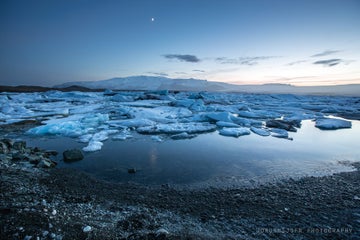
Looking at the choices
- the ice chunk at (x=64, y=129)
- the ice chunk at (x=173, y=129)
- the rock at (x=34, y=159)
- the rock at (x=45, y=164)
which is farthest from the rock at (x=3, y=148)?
the ice chunk at (x=173, y=129)

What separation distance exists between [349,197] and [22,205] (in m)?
5.28

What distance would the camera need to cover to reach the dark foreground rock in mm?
2113

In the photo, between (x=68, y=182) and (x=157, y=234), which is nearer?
(x=157, y=234)

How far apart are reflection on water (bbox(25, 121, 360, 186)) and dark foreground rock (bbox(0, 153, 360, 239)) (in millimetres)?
535

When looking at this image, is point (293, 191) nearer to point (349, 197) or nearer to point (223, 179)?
point (349, 197)

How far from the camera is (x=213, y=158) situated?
5504 mm

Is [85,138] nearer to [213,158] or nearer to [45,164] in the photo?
[45,164]

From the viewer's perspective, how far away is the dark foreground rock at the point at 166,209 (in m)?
2.11

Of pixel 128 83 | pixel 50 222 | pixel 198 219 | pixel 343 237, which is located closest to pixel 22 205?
pixel 50 222

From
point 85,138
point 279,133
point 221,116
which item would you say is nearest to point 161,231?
point 85,138

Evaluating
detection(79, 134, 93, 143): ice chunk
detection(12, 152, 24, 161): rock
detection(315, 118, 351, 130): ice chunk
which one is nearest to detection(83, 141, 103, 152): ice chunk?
detection(79, 134, 93, 143): ice chunk

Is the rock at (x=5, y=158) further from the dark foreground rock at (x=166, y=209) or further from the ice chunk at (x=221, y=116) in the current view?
the ice chunk at (x=221, y=116)

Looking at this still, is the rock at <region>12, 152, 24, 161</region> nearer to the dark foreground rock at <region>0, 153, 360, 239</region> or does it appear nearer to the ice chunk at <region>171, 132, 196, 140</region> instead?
the dark foreground rock at <region>0, 153, 360, 239</region>

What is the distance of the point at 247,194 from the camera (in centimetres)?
338
